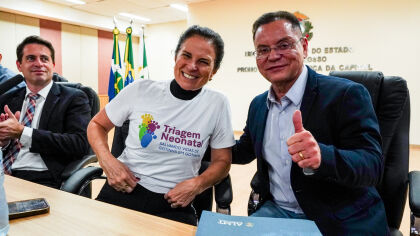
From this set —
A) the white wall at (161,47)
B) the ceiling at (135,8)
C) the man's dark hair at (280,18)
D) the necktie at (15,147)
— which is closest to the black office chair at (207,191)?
the necktie at (15,147)

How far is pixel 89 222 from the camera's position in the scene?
888 millimetres

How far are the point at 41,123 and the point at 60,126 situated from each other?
0.35ft

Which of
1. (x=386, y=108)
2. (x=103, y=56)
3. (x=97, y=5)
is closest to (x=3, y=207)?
(x=386, y=108)

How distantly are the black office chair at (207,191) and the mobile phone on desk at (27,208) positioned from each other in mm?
682

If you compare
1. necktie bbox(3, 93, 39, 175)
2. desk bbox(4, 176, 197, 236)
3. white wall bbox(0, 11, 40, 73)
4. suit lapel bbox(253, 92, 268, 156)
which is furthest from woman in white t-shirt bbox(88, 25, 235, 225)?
white wall bbox(0, 11, 40, 73)

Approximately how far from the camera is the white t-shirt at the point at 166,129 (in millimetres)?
1459

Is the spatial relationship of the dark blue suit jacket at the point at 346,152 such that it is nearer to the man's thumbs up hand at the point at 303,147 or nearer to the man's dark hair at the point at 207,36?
the man's thumbs up hand at the point at 303,147

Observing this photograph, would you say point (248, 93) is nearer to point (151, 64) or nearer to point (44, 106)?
point (151, 64)

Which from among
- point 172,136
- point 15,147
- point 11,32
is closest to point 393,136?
point 172,136

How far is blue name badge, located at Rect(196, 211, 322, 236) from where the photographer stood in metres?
0.73

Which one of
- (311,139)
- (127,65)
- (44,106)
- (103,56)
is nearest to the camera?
(311,139)

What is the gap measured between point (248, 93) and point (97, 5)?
14.2 feet

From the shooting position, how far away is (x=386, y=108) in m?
1.37

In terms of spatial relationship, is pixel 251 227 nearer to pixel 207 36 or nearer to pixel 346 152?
pixel 346 152
